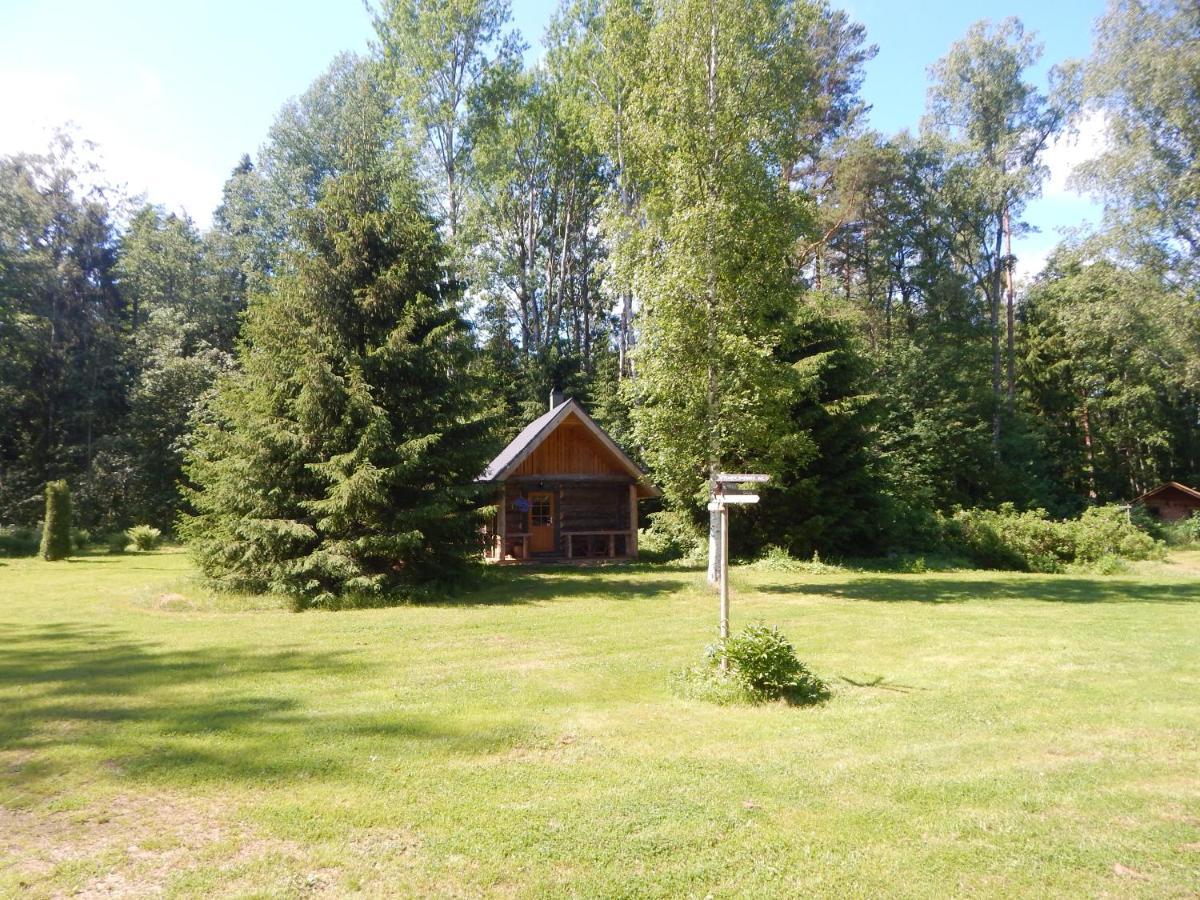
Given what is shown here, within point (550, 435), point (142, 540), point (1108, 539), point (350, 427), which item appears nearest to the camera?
point (350, 427)

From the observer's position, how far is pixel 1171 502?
39.0 meters

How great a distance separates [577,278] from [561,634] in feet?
116

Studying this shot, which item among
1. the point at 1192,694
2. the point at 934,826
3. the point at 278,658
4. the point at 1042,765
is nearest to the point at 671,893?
the point at 934,826

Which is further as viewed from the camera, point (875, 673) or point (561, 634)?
point (561, 634)

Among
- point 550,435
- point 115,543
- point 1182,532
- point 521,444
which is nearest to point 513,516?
point 521,444

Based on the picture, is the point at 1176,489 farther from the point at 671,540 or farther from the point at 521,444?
the point at 521,444

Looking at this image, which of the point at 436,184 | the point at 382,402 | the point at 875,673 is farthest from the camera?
the point at 436,184

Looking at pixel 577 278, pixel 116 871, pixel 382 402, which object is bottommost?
pixel 116 871

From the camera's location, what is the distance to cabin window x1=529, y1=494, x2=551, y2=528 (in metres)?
24.1

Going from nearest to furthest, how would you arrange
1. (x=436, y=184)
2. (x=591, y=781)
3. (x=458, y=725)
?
(x=591, y=781) → (x=458, y=725) → (x=436, y=184)

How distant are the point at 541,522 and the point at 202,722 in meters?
18.2

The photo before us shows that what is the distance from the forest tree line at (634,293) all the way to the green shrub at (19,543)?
219 inches

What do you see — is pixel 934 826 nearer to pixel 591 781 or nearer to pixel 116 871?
pixel 591 781

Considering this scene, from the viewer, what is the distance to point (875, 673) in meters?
7.84
